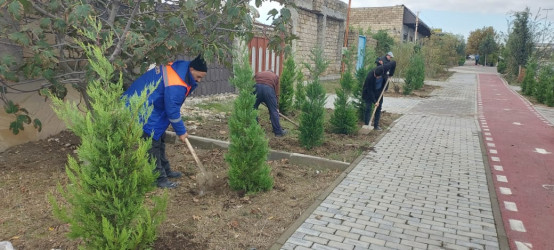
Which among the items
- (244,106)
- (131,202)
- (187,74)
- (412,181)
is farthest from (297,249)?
(412,181)

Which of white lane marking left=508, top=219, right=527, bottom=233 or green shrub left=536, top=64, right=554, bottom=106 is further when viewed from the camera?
green shrub left=536, top=64, right=554, bottom=106

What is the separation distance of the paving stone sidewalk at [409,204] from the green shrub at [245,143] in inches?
Result: 35.1

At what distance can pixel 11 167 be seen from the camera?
16.1 feet

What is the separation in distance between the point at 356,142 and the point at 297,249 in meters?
4.62

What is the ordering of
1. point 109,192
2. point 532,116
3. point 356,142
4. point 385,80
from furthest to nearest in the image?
point 532,116, point 385,80, point 356,142, point 109,192

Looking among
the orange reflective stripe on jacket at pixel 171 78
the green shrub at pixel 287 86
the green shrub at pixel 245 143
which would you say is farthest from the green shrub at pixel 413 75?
the orange reflective stripe on jacket at pixel 171 78

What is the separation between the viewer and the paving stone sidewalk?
12.0 feet

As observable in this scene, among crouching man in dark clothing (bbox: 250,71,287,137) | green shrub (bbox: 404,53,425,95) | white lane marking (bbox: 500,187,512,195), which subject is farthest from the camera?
green shrub (bbox: 404,53,425,95)

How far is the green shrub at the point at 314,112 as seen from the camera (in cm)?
671

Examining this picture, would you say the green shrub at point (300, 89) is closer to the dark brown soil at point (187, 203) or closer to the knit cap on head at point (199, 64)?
the dark brown soil at point (187, 203)

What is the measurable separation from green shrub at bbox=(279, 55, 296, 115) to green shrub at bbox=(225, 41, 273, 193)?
5.57 metres

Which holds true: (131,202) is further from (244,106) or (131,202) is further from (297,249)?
(244,106)

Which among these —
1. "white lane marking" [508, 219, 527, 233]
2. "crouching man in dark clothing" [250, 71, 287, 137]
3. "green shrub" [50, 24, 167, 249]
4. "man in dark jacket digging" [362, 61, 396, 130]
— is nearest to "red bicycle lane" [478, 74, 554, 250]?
"white lane marking" [508, 219, 527, 233]

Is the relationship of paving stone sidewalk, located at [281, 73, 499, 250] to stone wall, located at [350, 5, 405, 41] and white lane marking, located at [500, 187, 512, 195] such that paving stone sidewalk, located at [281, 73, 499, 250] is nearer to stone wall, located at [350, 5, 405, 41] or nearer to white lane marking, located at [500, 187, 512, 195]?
white lane marking, located at [500, 187, 512, 195]
